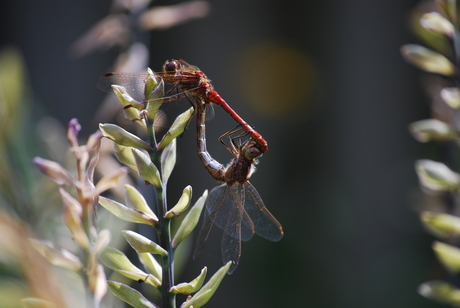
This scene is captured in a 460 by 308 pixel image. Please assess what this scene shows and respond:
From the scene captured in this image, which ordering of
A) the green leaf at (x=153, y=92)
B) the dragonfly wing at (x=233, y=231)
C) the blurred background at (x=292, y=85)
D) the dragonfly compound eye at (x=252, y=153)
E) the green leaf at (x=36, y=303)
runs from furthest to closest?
the blurred background at (x=292, y=85) < the dragonfly compound eye at (x=252, y=153) < the dragonfly wing at (x=233, y=231) < the green leaf at (x=153, y=92) < the green leaf at (x=36, y=303)

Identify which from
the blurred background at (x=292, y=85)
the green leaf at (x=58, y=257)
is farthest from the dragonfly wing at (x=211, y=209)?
the blurred background at (x=292, y=85)

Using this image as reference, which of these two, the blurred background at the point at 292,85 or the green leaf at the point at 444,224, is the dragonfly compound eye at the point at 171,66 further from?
the blurred background at the point at 292,85


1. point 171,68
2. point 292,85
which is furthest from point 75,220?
point 292,85

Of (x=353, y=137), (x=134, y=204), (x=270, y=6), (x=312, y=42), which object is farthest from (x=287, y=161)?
(x=134, y=204)

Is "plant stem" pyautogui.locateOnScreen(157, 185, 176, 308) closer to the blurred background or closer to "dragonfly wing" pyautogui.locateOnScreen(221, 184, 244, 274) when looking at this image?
"dragonfly wing" pyautogui.locateOnScreen(221, 184, 244, 274)

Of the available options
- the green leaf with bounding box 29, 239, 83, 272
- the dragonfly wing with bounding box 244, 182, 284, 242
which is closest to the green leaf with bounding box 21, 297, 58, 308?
the green leaf with bounding box 29, 239, 83, 272
